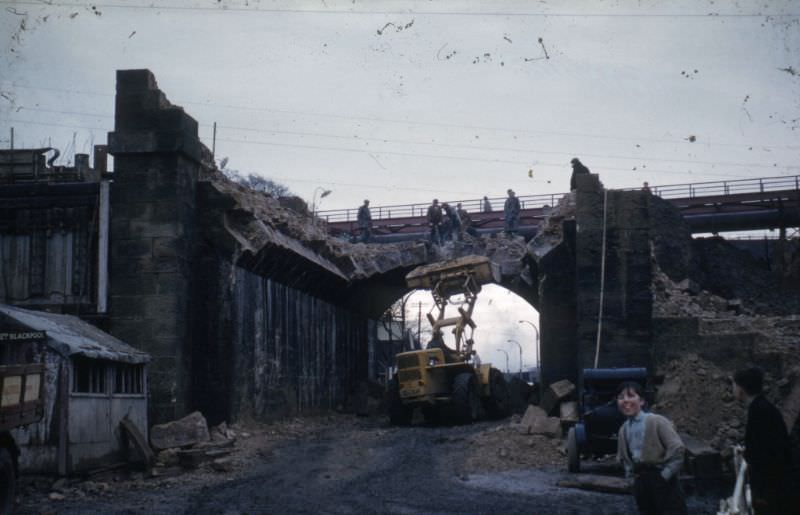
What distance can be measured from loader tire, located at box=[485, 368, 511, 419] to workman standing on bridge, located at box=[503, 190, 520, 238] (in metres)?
6.86

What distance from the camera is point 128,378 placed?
16.0m

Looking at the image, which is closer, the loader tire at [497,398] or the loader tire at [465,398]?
the loader tire at [465,398]

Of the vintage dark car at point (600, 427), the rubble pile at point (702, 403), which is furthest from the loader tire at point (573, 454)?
the rubble pile at point (702, 403)

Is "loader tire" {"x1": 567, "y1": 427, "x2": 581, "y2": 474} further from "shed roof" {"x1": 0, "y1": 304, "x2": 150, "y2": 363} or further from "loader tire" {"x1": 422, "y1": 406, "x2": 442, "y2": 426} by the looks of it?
"loader tire" {"x1": 422, "y1": 406, "x2": 442, "y2": 426}

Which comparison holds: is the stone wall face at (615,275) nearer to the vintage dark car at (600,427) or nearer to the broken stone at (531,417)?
the broken stone at (531,417)

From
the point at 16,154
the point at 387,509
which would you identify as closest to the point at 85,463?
the point at 387,509

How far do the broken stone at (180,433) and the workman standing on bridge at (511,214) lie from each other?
15.2m

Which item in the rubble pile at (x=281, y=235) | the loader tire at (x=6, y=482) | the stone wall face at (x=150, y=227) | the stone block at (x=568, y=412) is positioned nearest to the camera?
the loader tire at (x=6, y=482)

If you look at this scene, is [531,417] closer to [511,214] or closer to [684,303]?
[684,303]

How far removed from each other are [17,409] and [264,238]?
1095cm

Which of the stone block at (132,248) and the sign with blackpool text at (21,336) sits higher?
the stone block at (132,248)

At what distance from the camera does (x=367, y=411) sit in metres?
26.9

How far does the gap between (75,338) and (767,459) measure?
443 inches

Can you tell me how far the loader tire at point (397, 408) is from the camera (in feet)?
71.6
